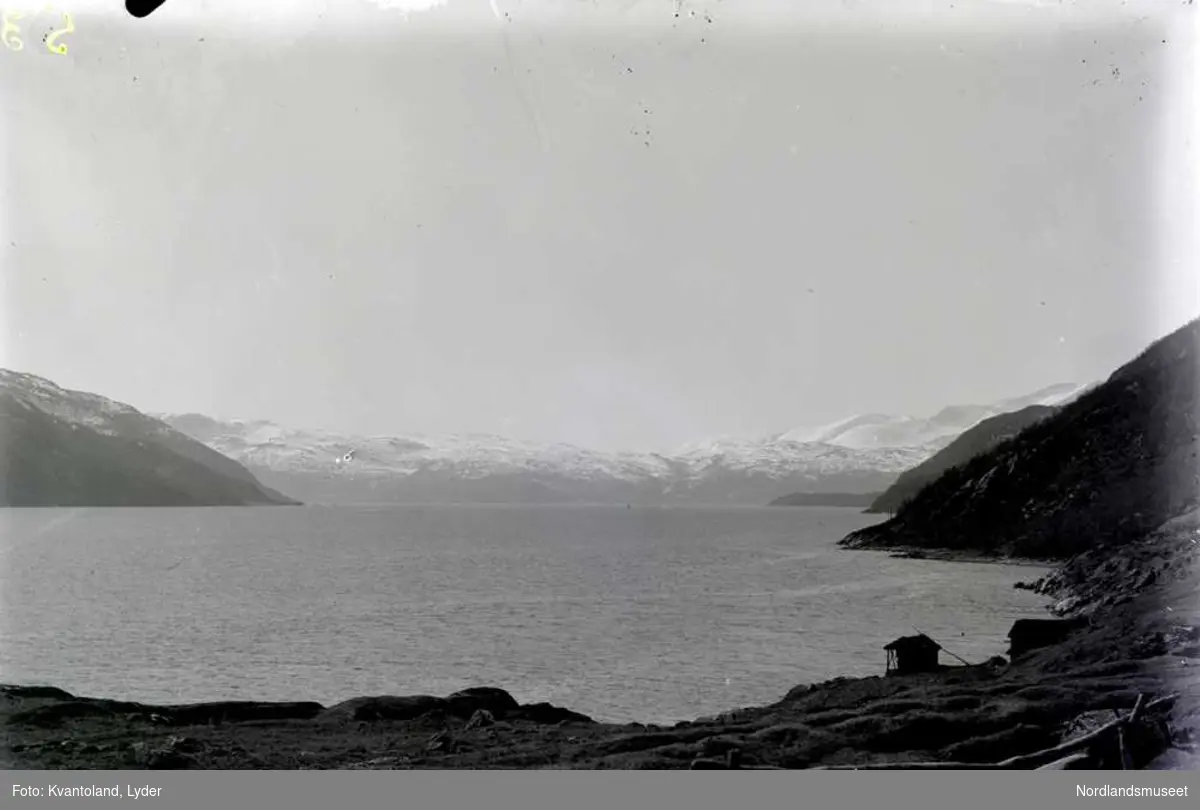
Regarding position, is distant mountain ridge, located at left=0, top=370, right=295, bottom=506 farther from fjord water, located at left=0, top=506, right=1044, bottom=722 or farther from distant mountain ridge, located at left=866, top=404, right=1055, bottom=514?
distant mountain ridge, located at left=866, top=404, right=1055, bottom=514

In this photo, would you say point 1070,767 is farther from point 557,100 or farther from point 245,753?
point 557,100

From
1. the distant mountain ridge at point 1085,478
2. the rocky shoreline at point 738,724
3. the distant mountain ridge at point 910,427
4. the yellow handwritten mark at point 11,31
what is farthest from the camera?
the distant mountain ridge at point 910,427

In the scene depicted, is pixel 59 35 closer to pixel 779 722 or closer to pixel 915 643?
pixel 779 722

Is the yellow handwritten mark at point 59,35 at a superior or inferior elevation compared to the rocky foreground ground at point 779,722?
superior

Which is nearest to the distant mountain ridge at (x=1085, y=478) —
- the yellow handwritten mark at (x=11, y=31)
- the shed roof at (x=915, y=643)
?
the shed roof at (x=915, y=643)

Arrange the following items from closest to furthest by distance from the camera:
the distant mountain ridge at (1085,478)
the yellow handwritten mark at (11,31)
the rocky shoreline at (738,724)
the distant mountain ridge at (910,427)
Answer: the rocky shoreline at (738,724)
the yellow handwritten mark at (11,31)
the distant mountain ridge at (1085,478)
the distant mountain ridge at (910,427)

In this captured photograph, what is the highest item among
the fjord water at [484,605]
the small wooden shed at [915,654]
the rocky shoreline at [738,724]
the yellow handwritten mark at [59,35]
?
the yellow handwritten mark at [59,35]

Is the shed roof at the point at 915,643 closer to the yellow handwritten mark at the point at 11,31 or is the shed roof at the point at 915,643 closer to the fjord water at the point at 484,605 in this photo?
the fjord water at the point at 484,605
